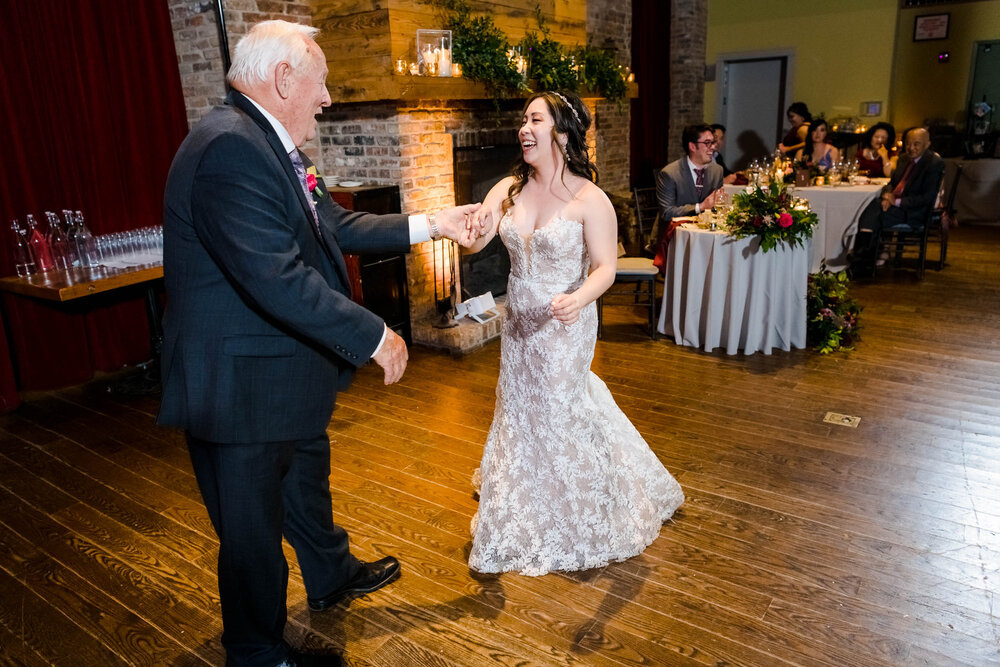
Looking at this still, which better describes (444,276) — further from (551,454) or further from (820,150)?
(820,150)

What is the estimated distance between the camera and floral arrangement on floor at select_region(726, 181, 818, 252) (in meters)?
4.61

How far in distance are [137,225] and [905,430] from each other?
495 centimetres

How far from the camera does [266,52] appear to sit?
180 centimetres

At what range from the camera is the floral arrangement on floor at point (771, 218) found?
4.61 m

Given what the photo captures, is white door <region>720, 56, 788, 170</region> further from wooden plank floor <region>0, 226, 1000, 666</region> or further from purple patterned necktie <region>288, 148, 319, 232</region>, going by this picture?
purple patterned necktie <region>288, 148, 319, 232</region>

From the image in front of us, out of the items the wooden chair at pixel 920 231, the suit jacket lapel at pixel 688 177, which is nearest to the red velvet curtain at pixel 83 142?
the suit jacket lapel at pixel 688 177

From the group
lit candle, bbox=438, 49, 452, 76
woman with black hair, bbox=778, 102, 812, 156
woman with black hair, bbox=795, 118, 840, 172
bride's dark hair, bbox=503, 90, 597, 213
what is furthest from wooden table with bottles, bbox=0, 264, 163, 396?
woman with black hair, bbox=778, 102, 812, 156

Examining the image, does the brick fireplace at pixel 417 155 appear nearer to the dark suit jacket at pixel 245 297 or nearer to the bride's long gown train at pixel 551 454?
the bride's long gown train at pixel 551 454

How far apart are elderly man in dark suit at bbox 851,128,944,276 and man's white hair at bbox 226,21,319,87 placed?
648cm

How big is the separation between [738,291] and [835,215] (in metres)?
2.65

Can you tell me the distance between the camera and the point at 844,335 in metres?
5.09

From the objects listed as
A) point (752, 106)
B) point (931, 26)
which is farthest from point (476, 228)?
point (752, 106)

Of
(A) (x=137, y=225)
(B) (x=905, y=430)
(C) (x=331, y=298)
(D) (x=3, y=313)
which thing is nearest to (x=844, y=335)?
(B) (x=905, y=430)

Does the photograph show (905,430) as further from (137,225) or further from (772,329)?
(137,225)
